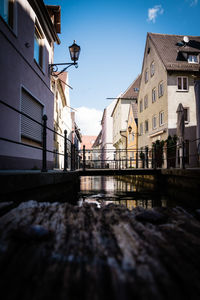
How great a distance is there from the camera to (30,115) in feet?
21.9

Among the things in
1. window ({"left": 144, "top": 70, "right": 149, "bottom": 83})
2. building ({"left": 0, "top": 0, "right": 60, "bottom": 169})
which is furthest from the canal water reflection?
window ({"left": 144, "top": 70, "right": 149, "bottom": 83})

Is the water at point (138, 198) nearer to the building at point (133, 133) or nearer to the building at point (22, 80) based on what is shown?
the building at point (22, 80)

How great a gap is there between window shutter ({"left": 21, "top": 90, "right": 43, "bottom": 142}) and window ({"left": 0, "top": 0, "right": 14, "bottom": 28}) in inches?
74.3

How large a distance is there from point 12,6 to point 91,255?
268 inches

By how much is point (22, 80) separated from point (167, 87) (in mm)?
12686

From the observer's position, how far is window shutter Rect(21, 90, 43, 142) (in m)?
6.17

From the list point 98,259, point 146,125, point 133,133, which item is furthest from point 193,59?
point 98,259

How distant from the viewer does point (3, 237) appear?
5.16ft

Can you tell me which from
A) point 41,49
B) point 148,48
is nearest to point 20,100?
point 41,49

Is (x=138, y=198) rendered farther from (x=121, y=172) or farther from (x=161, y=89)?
(x=161, y=89)

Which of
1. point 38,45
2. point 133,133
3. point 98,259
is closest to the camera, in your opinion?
point 98,259

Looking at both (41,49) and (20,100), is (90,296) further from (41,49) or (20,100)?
(41,49)

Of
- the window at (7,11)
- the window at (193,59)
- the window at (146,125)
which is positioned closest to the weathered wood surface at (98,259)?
the window at (7,11)

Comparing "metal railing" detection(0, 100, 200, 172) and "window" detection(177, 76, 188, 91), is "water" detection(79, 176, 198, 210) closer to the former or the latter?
→ "metal railing" detection(0, 100, 200, 172)
